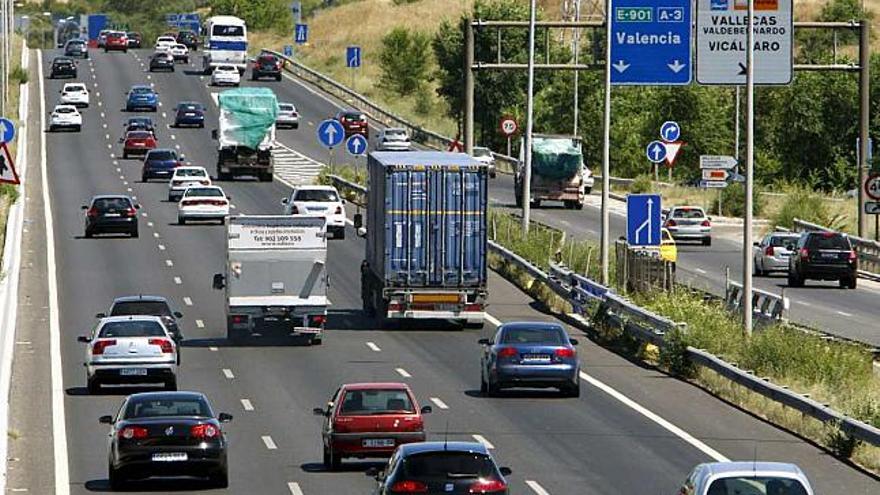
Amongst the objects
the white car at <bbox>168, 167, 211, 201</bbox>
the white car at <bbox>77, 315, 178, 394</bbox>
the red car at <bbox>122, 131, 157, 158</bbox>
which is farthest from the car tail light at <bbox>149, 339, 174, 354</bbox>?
the red car at <bbox>122, 131, 157, 158</bbox>

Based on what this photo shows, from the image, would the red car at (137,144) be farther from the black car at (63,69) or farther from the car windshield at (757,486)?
the car windshield at (757,486)

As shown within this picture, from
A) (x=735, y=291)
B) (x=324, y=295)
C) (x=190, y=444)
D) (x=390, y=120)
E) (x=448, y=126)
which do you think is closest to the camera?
(x=190, y=444)

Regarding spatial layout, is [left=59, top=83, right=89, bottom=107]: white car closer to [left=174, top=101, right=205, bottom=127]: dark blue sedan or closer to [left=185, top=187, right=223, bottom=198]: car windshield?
[left=174, top=101, right=205, bottom=127]: dark blue sedan

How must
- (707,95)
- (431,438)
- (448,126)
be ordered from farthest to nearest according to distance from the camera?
(448,126)
(707,95)
(431,438)

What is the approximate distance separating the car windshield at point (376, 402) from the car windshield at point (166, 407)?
7.38ft

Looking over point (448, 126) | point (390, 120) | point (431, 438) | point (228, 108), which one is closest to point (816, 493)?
point (431, 438)

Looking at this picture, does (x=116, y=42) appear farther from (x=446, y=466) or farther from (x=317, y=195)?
(x=446, y=466)

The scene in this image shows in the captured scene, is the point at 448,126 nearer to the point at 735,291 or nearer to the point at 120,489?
the point at 735,291

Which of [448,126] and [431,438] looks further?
[448,126]

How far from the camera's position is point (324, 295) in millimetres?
47656

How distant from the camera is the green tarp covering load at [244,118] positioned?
90.0 meters

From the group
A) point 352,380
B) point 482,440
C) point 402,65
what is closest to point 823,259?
point 352,380

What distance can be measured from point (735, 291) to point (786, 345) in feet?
40.0

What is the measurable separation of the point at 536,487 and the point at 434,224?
72.2 ft
